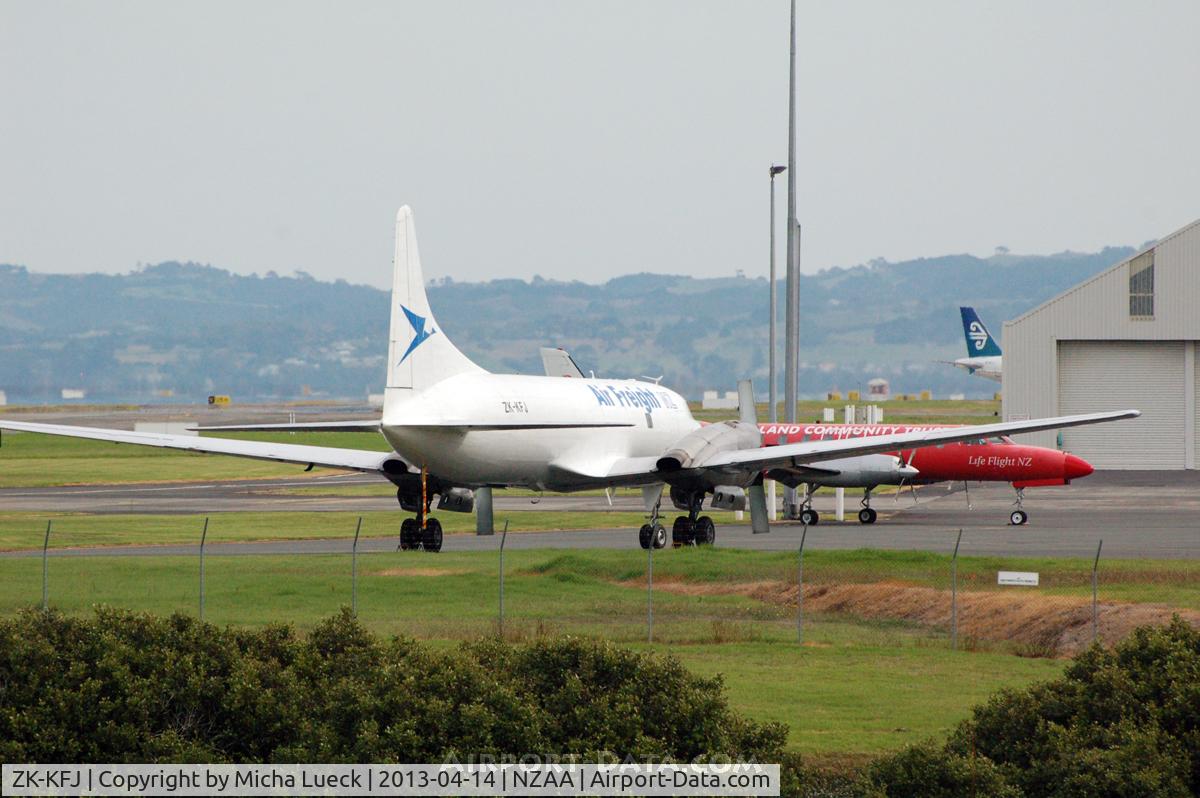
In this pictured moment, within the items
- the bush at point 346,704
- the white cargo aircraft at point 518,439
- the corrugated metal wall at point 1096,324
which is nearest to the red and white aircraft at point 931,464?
the white cargo aircraft at point 518,439

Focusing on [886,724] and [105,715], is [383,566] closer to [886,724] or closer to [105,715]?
[886,724]

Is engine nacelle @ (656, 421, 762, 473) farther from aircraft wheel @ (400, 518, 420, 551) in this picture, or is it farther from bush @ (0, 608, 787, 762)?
bush @ (0, 608, 787, 762)

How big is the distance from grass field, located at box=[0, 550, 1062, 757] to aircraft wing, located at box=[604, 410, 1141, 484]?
1.95 meters

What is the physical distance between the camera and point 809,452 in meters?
35.3

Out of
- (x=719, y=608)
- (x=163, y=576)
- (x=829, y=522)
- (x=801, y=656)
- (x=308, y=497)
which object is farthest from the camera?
(x=308, y=497)

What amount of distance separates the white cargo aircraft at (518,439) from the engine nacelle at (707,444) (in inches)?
1.5

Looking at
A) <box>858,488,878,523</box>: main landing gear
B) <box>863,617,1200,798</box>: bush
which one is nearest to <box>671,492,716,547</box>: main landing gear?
<box>858,488,878,523</box>: main landing gear

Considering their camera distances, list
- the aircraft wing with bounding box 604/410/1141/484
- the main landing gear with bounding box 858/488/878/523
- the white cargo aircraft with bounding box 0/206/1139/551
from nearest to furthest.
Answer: the white cargo aircraft with bounding box 0/206/1139/551 → the aircraft wing with bounding box 604/410/1141/484 → the main landing gear with bounding box 858/488/878/523

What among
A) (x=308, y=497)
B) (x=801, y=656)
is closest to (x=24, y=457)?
(x=308, y=497)

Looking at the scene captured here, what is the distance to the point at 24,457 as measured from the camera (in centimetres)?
9300

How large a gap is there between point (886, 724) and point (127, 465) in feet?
238

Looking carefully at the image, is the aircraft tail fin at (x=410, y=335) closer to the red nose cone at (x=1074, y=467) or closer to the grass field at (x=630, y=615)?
the grass field at (x=630, y=615)

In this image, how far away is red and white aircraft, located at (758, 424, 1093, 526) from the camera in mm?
48719

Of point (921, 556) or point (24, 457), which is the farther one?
point (24, 457)
